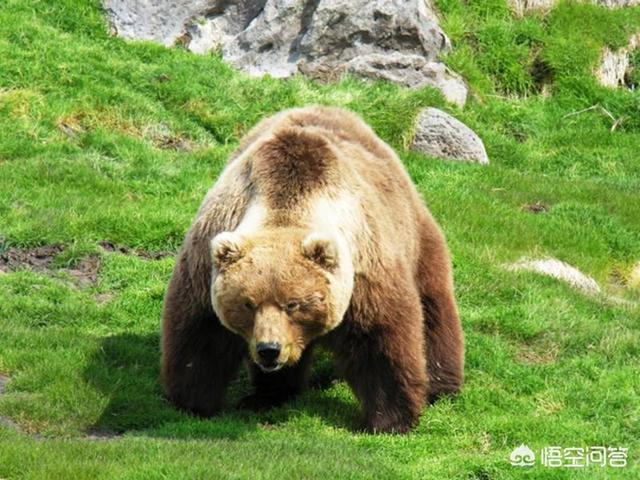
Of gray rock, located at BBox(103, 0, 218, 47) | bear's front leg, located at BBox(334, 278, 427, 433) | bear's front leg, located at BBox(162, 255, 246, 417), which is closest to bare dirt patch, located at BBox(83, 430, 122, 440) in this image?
bear's front leg, located at BBox(162, 255, 246, 417)

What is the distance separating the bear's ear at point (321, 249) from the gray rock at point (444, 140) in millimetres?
8040

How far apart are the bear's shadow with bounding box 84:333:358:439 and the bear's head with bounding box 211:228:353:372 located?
1.01 metres

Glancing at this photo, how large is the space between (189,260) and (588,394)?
295 cm

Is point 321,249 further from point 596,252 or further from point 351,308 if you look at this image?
point 596,252

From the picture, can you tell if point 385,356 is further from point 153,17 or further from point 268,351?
point 153,17

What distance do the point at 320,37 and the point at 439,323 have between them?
8656 millimetres

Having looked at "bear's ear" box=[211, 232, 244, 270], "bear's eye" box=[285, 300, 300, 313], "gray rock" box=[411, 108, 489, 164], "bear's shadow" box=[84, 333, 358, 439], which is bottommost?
"gray rock" box=[411, 108, 489, 164]

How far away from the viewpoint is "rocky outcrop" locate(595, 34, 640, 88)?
59.6ft

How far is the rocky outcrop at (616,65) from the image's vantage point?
18.2m

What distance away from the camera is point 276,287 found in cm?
661

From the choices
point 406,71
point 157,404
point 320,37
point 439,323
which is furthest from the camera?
point 320,37

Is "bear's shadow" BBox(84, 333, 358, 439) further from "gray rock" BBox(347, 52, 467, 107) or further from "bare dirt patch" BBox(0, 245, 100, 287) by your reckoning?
"gray rock" BBox(347, 52, 467, 107)

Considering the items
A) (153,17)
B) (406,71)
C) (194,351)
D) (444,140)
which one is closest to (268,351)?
(194,351)

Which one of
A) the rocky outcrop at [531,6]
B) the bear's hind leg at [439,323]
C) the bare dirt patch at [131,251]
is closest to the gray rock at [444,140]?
the rocky outcrop at [531,6]
